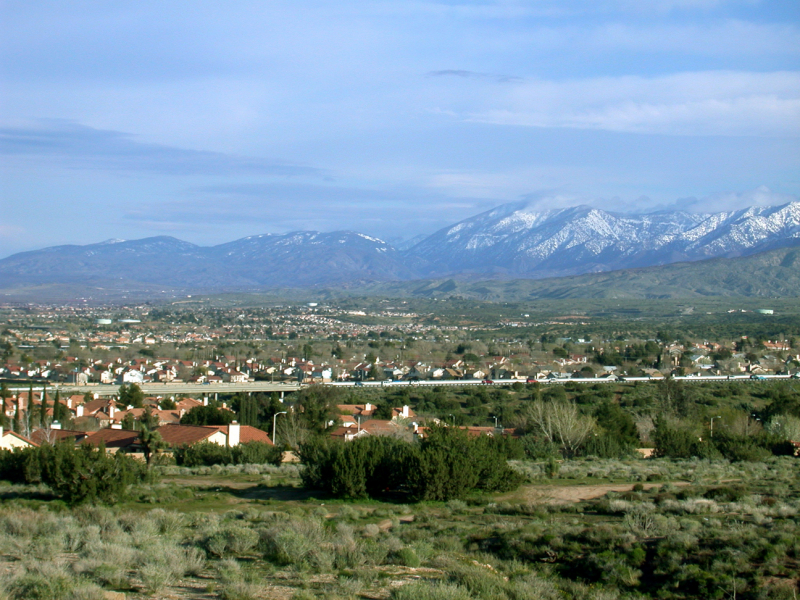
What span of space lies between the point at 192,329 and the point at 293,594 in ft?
397

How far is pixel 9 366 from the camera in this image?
66.6 meters

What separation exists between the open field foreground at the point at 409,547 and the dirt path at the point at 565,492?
22 cm

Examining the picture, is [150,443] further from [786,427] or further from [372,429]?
[786,427]

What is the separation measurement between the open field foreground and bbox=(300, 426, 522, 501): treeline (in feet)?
→ 1.68

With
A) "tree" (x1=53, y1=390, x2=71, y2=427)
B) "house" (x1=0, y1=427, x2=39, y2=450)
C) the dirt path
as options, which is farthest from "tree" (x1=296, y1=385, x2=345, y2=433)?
the dirt path

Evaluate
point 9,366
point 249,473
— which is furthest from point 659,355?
point 249,473

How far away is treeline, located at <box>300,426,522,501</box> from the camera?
59.9ft

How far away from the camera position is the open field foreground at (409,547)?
9.97 metres

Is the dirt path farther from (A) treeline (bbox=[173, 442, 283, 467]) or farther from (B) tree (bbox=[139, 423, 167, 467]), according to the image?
(B) tree (bbox=[139, 423, 167, 467])

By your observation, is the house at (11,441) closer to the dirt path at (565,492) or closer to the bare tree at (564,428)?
the dirt path at (565,492)

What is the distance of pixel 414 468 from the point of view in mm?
18266

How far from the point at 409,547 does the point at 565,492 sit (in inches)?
329

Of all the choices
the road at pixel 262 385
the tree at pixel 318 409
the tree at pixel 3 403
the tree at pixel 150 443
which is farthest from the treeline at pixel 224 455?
the road at pixel 262 385

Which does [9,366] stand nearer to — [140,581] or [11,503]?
[11,503]
